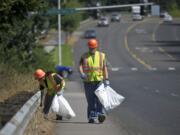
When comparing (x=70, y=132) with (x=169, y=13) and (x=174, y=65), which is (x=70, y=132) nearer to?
(x=174, y=65)

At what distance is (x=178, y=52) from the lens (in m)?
87.5

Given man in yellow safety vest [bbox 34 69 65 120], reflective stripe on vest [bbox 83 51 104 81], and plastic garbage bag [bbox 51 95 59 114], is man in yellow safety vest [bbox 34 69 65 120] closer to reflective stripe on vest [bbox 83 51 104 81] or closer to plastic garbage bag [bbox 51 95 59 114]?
plastic garbage bag [bbox 51 95 59 114]

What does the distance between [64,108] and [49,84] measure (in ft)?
2.07

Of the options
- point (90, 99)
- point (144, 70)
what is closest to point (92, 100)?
point (90, 99)

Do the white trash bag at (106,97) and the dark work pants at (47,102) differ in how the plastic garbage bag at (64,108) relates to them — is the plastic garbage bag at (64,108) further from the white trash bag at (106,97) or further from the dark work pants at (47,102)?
the white trash bag at (106,97)

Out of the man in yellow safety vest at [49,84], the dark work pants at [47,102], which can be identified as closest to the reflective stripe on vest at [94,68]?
the man in yellow safety vest at [49,84]

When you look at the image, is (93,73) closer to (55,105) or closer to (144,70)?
(55,105)

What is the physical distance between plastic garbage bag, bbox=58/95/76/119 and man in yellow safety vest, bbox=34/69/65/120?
188 mm

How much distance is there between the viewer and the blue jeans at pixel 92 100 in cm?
1661

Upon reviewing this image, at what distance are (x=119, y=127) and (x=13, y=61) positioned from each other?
53.8 ft

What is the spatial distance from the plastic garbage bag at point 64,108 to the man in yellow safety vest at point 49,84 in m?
0.19

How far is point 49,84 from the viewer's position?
17.0 m

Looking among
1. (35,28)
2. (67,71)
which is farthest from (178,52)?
(35,28)

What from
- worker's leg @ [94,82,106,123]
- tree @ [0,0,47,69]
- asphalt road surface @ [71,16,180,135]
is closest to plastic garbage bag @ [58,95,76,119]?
worker's leg @ [94,82,106,123]
